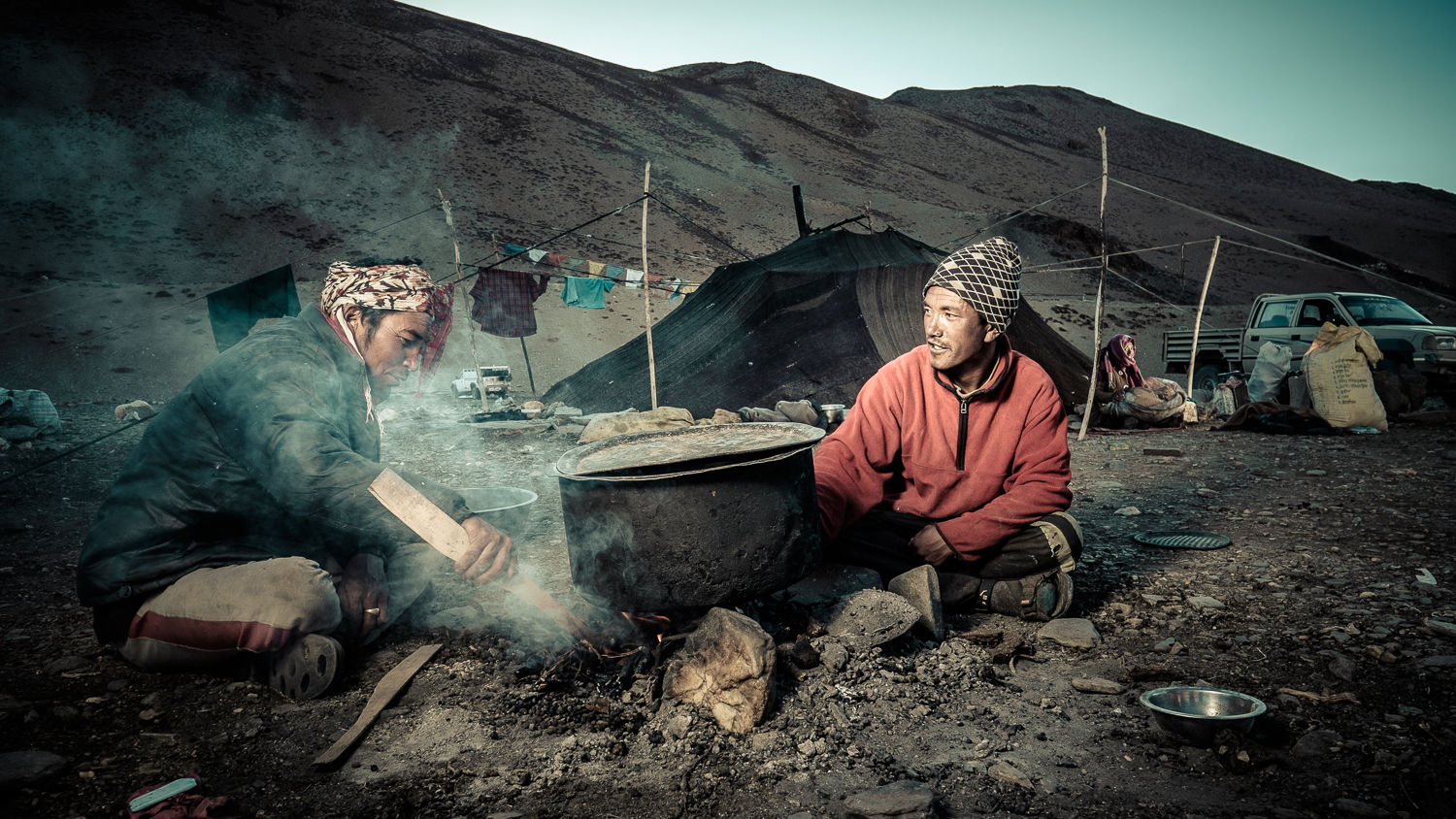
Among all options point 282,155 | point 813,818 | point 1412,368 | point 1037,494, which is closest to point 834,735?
point 813,818

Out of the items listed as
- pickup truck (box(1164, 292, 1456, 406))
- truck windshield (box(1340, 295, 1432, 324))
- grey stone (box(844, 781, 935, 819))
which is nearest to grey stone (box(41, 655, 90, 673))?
grey stone (box(844, 781, 935, 819))

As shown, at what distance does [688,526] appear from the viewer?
2.21 metres

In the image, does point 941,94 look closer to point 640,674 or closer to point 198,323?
point 198,323

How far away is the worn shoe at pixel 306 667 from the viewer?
2.26 meters

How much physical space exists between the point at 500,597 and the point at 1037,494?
2238 millimetres

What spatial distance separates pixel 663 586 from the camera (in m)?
2.26

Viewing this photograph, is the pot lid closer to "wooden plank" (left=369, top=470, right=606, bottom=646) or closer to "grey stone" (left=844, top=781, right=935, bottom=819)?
"wooden plank" (left=369, top=470, right=606, bottom=646)

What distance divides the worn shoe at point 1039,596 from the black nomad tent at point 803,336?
5215 mm

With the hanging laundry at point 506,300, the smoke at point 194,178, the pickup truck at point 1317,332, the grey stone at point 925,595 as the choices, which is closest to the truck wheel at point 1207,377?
the pickup truck at point 1317,332

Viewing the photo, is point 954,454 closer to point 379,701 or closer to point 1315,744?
point 1315,744

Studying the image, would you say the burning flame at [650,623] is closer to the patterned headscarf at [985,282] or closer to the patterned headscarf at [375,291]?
the patterned headscarf at [375,291]

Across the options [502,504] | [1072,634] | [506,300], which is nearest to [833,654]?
[1072,634]

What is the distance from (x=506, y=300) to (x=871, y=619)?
10.3 meters

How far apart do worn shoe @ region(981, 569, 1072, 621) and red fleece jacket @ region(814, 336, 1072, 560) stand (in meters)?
0.20
